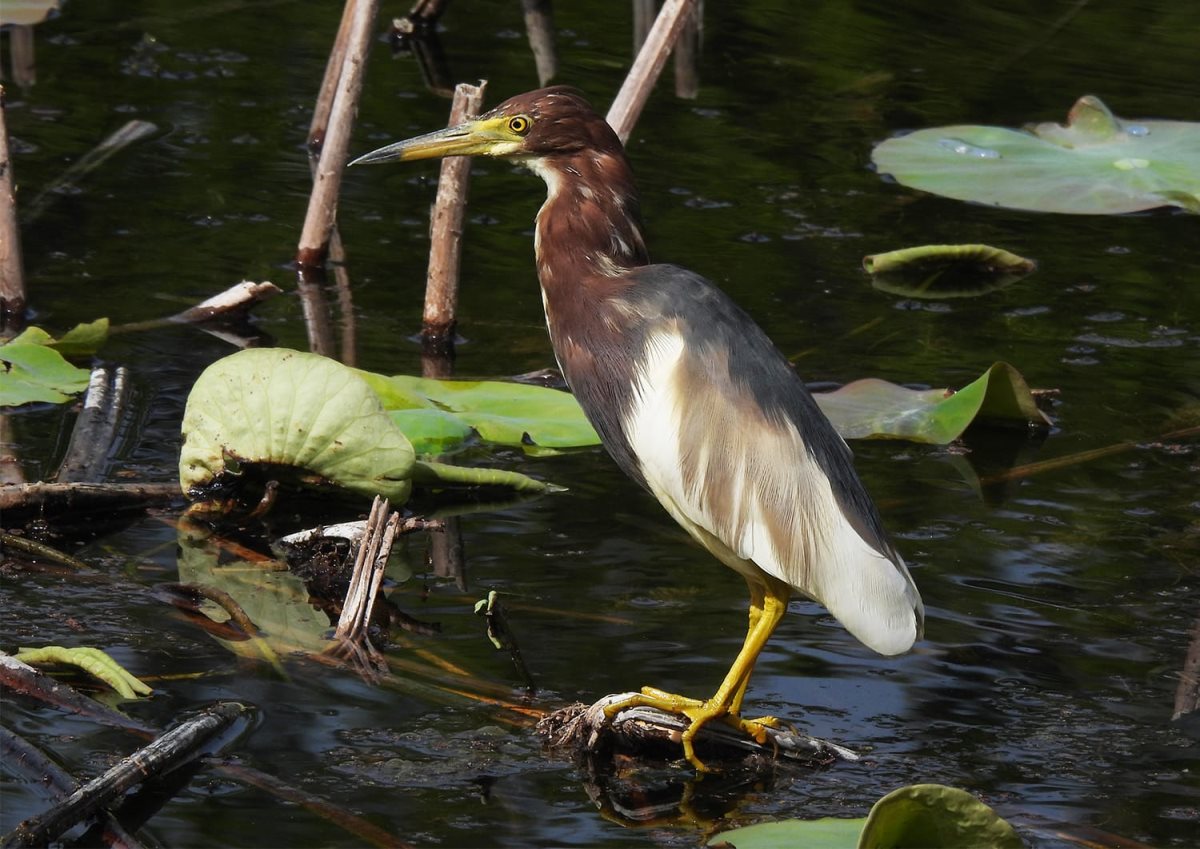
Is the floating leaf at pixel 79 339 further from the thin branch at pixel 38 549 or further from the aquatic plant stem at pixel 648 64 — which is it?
the aquatic plant stem at pixel 648 64

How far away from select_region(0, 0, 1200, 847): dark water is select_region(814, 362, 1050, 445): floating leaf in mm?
140

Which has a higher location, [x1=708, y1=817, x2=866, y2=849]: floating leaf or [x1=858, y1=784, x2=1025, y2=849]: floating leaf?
[x1=858, y1=784, x2=1025, y2=849]: floating leaf

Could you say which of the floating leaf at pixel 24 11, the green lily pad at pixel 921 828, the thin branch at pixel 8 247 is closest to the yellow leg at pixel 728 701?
the green lily pad at pixel 921 828

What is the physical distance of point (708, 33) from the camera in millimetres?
9938

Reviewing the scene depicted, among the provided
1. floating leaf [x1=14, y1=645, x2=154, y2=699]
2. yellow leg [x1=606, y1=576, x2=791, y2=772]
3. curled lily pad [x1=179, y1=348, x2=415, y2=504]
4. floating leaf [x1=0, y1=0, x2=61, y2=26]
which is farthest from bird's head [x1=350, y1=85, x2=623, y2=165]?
floating leaf [x1=0, y1=0, x2=61, y2=26]

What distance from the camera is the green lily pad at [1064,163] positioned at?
7.07 m

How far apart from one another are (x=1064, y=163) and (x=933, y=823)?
4.96m

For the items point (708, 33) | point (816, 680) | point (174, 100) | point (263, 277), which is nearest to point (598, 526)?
point (816, 680)

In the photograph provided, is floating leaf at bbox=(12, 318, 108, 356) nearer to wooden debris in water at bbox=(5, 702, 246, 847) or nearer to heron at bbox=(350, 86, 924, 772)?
heron at bbox=(350, 86, 924, 772)

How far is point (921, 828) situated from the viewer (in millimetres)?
2916

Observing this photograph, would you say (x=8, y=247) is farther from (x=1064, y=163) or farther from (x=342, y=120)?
(x=1064, y=163)

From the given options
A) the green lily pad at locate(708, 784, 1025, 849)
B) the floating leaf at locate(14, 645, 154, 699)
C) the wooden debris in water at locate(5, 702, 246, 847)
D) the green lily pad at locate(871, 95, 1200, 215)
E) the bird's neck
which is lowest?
the floating leaf at locate(14, 645, 154, 699)

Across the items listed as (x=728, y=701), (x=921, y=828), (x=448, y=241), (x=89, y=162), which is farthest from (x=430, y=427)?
(x=89, y=162)

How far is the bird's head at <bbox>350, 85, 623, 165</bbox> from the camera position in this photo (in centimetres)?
417
